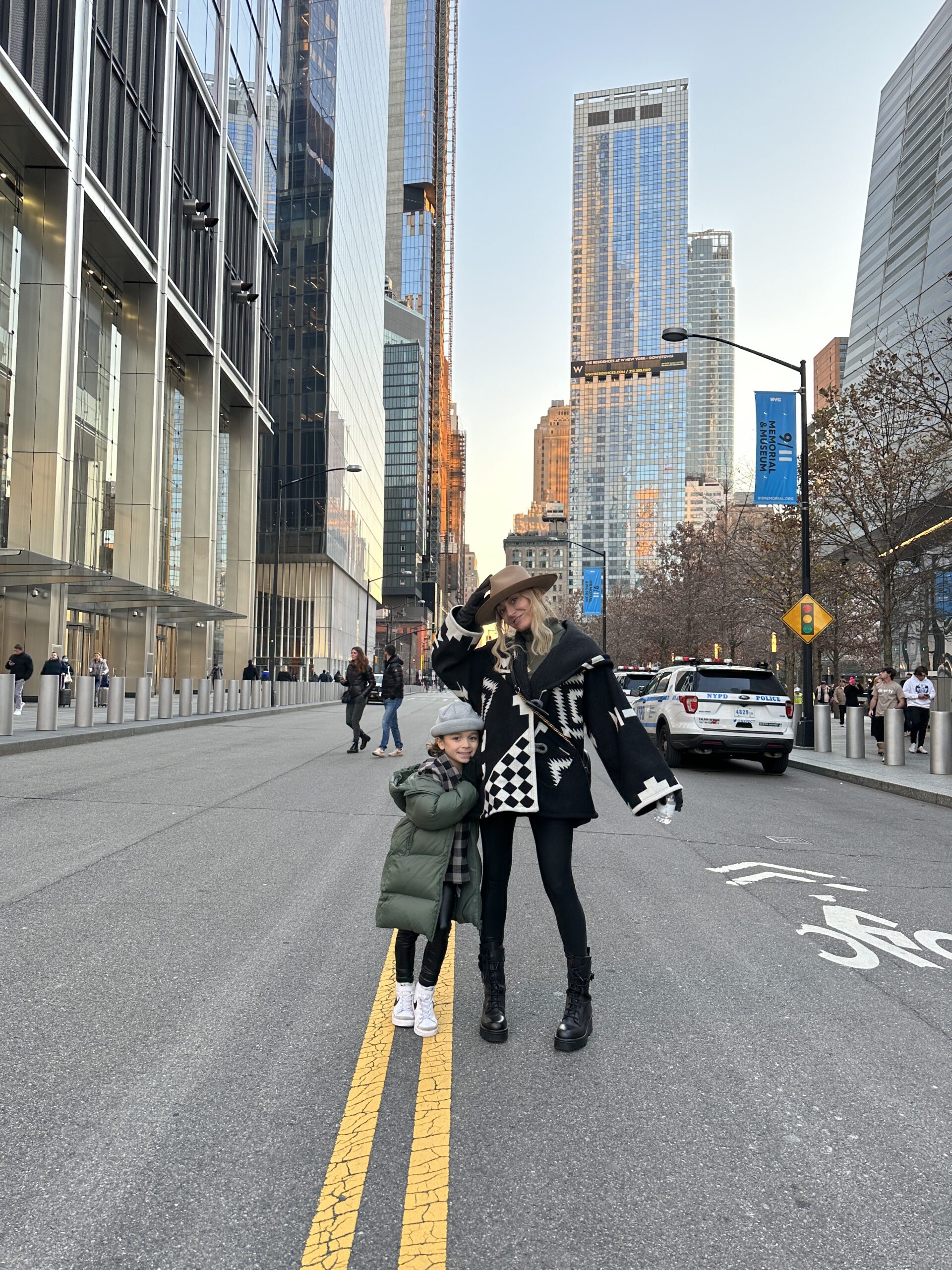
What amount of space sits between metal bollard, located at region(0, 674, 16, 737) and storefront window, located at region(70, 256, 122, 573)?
52.5 feet

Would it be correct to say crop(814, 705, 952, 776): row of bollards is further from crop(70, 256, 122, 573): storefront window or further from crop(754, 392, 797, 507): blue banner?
crop(70, 256, 122, 573): storefront window

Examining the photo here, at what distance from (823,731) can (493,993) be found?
63.0ft

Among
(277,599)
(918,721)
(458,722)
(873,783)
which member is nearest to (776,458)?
(918,721)

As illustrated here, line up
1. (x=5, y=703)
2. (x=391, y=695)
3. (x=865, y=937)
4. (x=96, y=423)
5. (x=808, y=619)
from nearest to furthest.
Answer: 1. (x=865, y=937)
2. (x=5, y=703)
3. (x=391, y=695)
4. (x=808, y=619)
5. (x=96, y=423)

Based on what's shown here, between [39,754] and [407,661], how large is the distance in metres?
143

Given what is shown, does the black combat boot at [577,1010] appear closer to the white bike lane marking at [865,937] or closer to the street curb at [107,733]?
the white bike lane marking at [865,937]

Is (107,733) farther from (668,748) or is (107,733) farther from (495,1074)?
(495,1074)

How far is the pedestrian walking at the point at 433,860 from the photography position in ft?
11.7

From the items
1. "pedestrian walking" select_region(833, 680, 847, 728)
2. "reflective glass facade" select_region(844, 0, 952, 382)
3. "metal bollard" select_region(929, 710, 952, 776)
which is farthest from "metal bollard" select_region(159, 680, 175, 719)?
"reflective glass facade" select_region(844, 0, 952, 382)

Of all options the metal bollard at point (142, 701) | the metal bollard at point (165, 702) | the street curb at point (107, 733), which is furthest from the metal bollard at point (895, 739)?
the metal bollard at point (165, 702)

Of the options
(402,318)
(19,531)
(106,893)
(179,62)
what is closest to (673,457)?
(402,318)

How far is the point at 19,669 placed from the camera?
24.4 metres

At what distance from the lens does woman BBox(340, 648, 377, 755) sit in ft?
57.9

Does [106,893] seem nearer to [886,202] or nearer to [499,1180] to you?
[499,1180]
